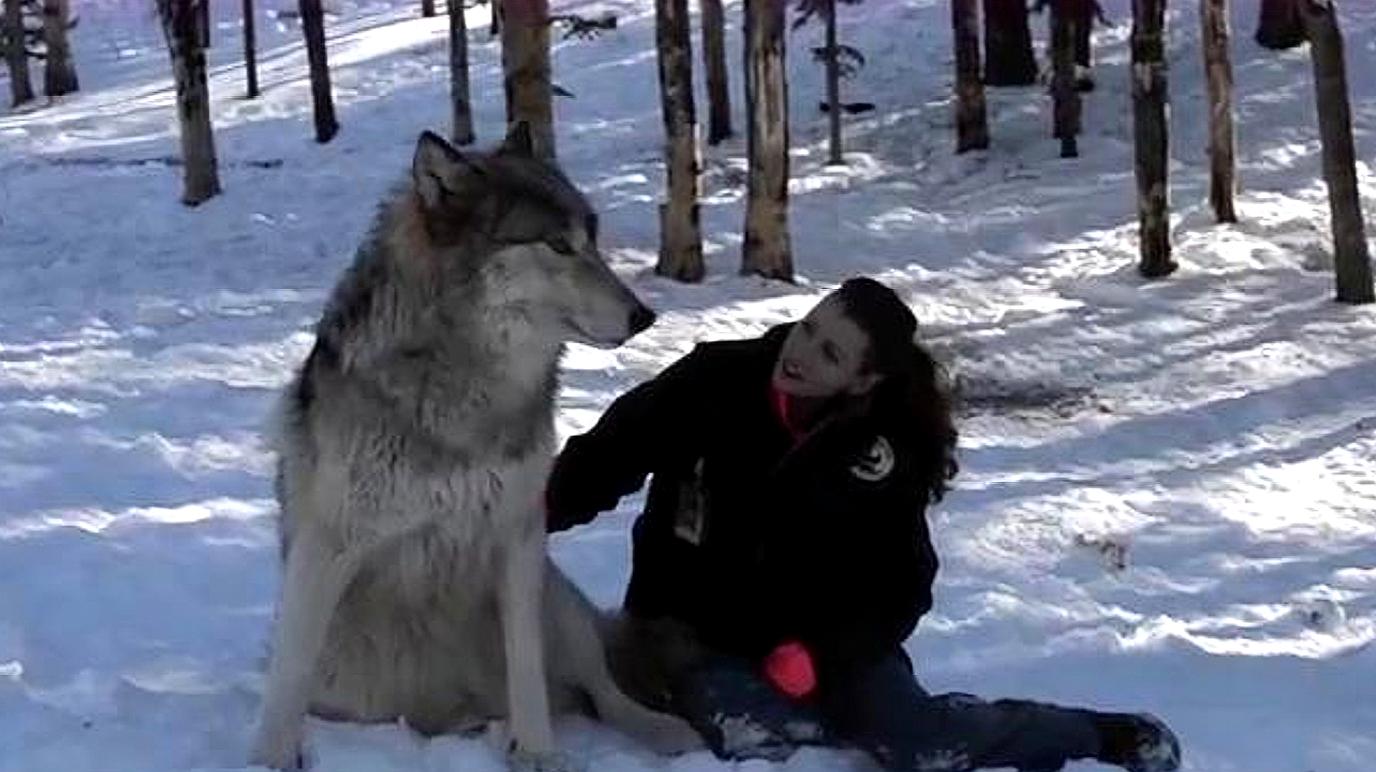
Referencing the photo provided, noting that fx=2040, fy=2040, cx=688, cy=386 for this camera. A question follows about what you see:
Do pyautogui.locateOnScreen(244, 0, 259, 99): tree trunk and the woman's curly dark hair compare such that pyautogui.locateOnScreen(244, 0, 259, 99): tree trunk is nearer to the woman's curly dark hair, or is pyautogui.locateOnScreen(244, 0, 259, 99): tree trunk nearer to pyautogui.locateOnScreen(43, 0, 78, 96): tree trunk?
pyautogui.locateOnScreen(43, 0, 78, 96): tree trunk

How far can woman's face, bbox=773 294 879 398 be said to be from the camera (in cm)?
536

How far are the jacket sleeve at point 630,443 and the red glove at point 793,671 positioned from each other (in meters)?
0.63

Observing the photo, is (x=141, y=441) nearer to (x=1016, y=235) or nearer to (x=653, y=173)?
(x=1016, y=235)

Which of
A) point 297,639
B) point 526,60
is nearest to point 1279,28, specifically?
point 526,60

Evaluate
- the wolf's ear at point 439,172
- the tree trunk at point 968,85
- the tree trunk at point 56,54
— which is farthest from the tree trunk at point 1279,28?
the wolf's ear at point 439,172

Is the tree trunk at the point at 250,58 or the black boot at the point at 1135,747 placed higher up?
the black boot at the point at 1135,747

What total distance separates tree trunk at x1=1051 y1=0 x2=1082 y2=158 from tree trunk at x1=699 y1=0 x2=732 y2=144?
411 cm

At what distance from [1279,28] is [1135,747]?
2189cm

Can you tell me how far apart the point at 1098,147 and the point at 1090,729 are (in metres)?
17.9

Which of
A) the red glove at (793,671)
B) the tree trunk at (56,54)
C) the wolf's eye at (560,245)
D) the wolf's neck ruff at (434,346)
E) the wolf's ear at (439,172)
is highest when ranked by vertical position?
the wolf's ear at (439,172)

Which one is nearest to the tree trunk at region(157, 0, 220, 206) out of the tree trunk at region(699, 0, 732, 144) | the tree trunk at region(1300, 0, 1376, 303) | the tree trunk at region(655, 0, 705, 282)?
the tree trunk at region(699, 0, 732, 144)

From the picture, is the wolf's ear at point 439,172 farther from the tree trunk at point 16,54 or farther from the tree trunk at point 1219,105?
the tree trunk at point 16,54

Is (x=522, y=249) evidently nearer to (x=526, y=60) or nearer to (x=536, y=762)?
(x=536, y=762)

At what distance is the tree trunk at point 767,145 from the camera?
15789mm
